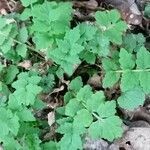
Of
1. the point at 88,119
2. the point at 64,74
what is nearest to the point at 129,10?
the point at 64,74

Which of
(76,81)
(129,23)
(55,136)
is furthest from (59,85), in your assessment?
(129,23)

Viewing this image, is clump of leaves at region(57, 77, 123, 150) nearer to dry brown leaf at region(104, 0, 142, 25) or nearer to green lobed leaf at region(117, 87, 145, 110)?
green lobed leaf at region(117, 87, 145, 110)

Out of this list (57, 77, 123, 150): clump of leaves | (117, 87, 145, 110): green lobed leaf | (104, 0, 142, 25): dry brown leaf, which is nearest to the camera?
(57, 77, 123, 150): clump of leaves

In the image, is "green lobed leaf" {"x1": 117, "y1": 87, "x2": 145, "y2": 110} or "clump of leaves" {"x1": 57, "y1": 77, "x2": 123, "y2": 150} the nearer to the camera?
"clump of leaves" {"x1": 57, "y1": 77, "x2": 123, "y2": 150}

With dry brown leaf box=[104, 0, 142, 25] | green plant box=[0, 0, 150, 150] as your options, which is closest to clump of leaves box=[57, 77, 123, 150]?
green plant box=[0, 0, 150, 150]

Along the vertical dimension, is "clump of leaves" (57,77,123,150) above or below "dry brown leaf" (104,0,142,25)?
below

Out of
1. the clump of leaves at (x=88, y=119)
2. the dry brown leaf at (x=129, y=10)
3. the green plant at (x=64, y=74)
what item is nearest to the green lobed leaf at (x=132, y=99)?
the green plant at (x=64, y=74)

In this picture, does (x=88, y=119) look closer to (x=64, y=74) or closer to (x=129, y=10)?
(x=64, y=74)

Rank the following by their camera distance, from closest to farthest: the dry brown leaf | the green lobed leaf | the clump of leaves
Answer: the clump of leaves → the green lobed leaf → the dry brown leaf

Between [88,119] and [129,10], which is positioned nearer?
[88,119]

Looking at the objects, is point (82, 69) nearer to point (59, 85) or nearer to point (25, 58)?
point (59, 85)
